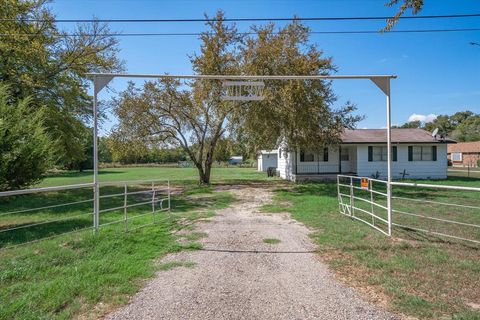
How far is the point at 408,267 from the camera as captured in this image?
201 inches

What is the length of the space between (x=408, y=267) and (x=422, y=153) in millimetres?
24528

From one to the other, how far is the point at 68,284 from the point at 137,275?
0.90 m

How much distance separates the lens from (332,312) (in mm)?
3660

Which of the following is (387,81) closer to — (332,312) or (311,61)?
(332,312)

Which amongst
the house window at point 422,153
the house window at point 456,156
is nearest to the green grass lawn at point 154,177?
the house window at point 422,153

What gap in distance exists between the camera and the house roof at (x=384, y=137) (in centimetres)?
2588

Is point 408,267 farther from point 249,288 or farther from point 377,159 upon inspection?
point 377,159

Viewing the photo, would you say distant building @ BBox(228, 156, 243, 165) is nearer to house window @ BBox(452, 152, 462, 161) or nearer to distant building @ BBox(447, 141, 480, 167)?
house window @ BBox(452, 152, 462, 161)

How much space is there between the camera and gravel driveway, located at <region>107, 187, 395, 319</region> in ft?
12.0

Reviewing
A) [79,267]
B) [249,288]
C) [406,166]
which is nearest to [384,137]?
[406,166]

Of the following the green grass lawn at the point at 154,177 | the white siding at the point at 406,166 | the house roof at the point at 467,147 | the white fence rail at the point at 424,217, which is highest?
the house roof at the point at 467,147

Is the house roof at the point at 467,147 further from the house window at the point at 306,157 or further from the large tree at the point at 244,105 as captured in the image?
the large tree at the point at 244,105

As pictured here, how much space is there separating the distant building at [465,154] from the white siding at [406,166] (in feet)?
82.2

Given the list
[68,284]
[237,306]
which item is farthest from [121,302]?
[237,306]
